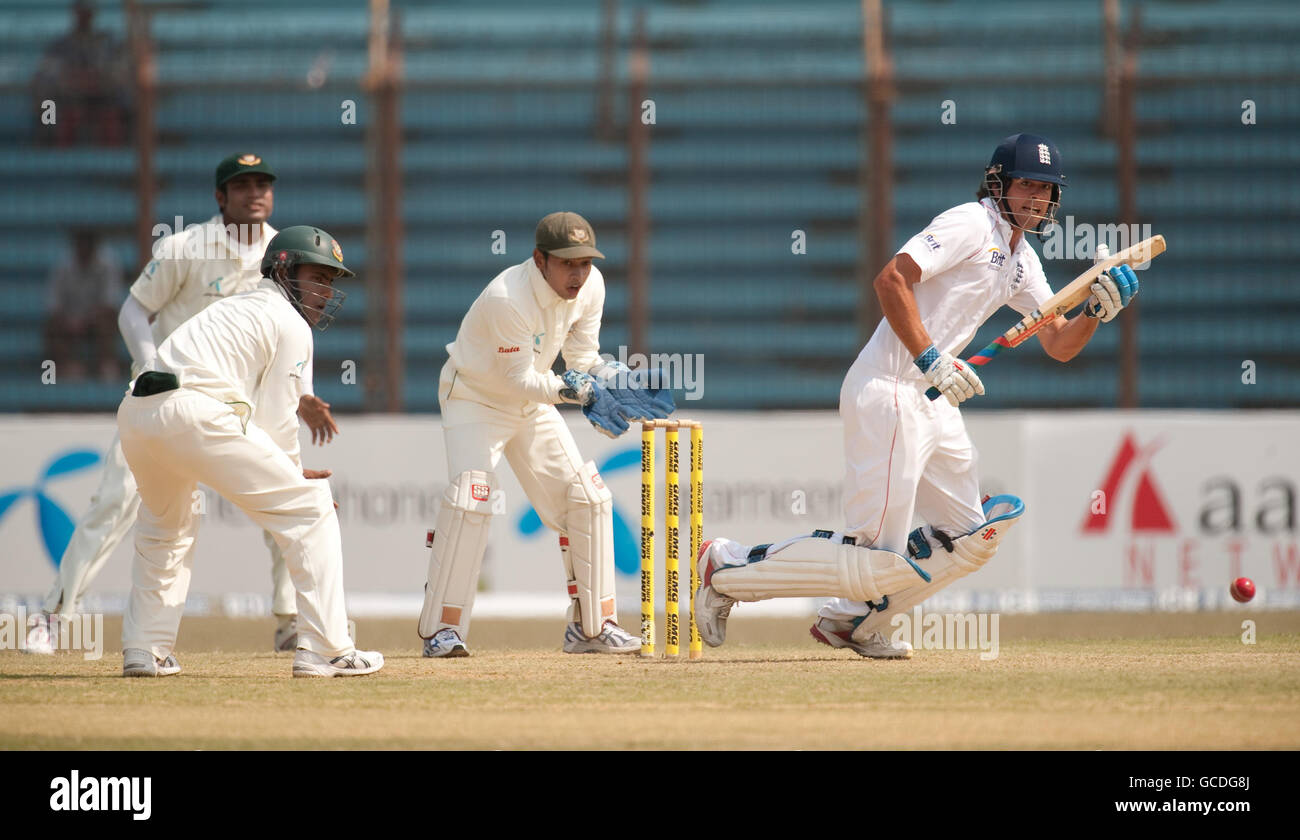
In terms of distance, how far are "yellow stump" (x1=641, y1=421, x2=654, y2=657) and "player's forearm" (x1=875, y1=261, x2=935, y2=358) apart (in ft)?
3.52

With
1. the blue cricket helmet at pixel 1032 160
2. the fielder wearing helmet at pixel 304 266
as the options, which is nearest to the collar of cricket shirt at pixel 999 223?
the blue cricket helmet at pixel 1032 160

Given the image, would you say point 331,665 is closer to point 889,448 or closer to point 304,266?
point 304,266

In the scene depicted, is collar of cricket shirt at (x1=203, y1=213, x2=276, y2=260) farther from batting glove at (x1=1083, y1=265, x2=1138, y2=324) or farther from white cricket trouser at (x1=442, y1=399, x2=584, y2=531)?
batting glove at (x1=1083, y1=265, x2=1138, y2=324)

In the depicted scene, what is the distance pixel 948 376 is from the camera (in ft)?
19.8

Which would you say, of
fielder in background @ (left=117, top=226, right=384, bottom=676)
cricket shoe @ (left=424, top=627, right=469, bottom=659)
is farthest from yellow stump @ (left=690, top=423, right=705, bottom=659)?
fielder in background @ (left=117, top=226, right=384, bottom=676)

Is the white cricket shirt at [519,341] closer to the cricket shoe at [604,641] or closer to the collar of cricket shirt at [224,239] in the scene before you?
the cricket shoe at [604,641]

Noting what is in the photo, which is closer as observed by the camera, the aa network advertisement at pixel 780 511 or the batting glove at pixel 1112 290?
the batting glove at pixel 1112 290

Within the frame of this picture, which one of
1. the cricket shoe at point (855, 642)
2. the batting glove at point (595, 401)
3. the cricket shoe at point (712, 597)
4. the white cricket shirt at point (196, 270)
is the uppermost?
the white cricket shirt at point (196, 270)

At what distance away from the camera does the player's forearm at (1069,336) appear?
22.0 feet

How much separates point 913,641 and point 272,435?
365 centimetres

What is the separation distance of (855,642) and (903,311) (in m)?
1.41

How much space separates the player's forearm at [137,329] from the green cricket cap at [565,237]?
6.25 ft

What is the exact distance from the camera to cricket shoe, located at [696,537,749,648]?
648cm

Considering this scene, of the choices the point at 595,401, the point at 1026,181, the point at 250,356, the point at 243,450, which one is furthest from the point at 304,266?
the point at 1026,181
